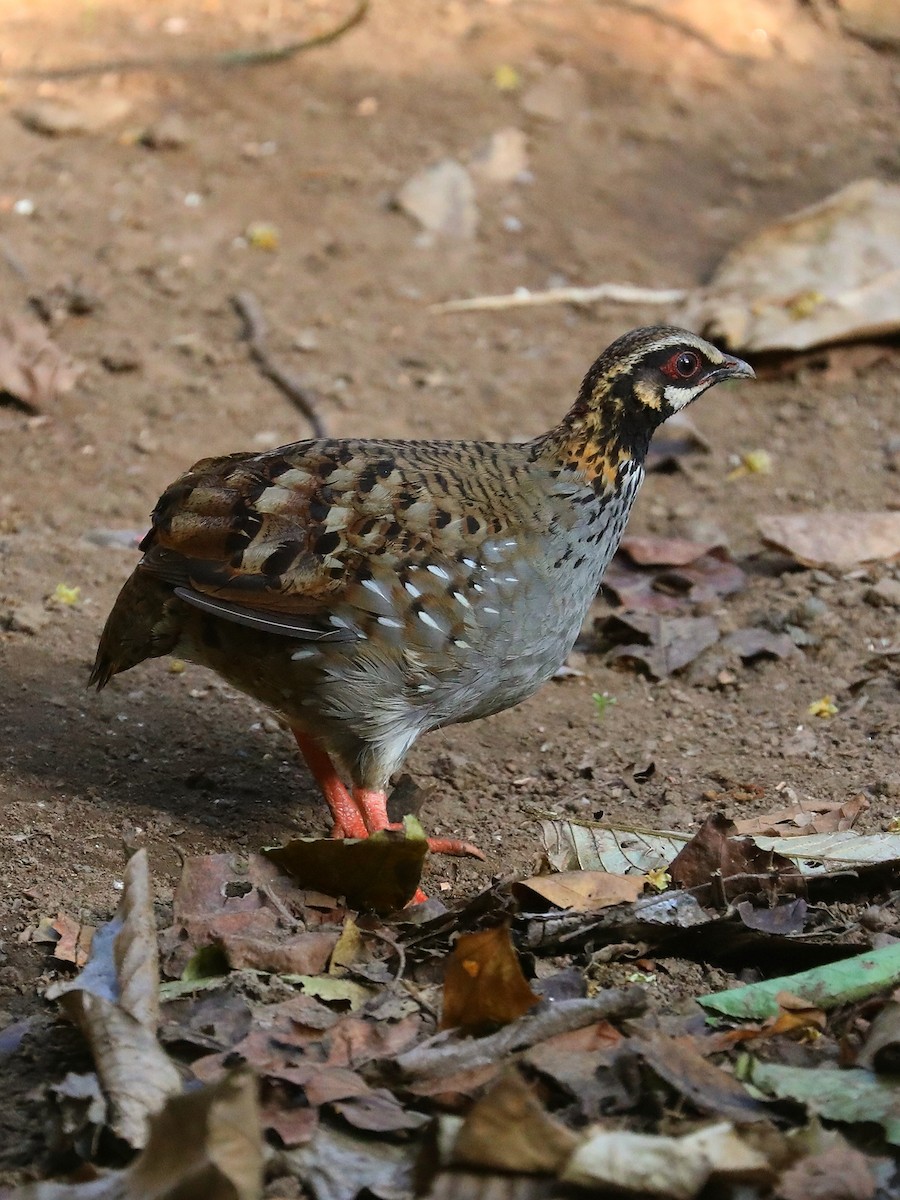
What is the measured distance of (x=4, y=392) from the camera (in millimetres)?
8102

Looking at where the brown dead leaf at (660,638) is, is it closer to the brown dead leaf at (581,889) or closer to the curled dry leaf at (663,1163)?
the brown dead leaf at (581,889)

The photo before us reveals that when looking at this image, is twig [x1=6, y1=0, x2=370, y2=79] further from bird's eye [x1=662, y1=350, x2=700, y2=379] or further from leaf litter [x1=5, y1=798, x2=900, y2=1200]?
leaf litter [x1=5, y1=798, x2=900, y2=1200]

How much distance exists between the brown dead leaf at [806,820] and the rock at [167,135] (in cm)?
702

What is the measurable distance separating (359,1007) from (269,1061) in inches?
15.3

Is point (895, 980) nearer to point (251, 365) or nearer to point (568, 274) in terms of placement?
point (251, 365)

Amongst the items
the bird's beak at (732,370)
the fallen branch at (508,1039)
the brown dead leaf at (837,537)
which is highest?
the bird's beak at (732,370)

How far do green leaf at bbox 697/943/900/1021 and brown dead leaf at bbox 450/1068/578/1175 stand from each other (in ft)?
2.85

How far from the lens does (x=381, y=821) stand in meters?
5.05

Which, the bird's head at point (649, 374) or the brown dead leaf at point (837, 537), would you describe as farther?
the brown dead leaf at point (837, 537)

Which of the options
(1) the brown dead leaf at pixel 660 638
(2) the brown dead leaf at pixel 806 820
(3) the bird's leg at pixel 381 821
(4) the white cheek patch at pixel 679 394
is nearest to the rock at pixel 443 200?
(1) the brown dead leaf at pixel 660 638

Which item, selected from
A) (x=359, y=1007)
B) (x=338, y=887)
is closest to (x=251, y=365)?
(x=338, y=887)

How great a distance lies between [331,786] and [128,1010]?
2104mm

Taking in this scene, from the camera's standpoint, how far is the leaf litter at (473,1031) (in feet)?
9.59

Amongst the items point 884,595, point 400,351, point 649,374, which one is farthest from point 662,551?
point 400,351
